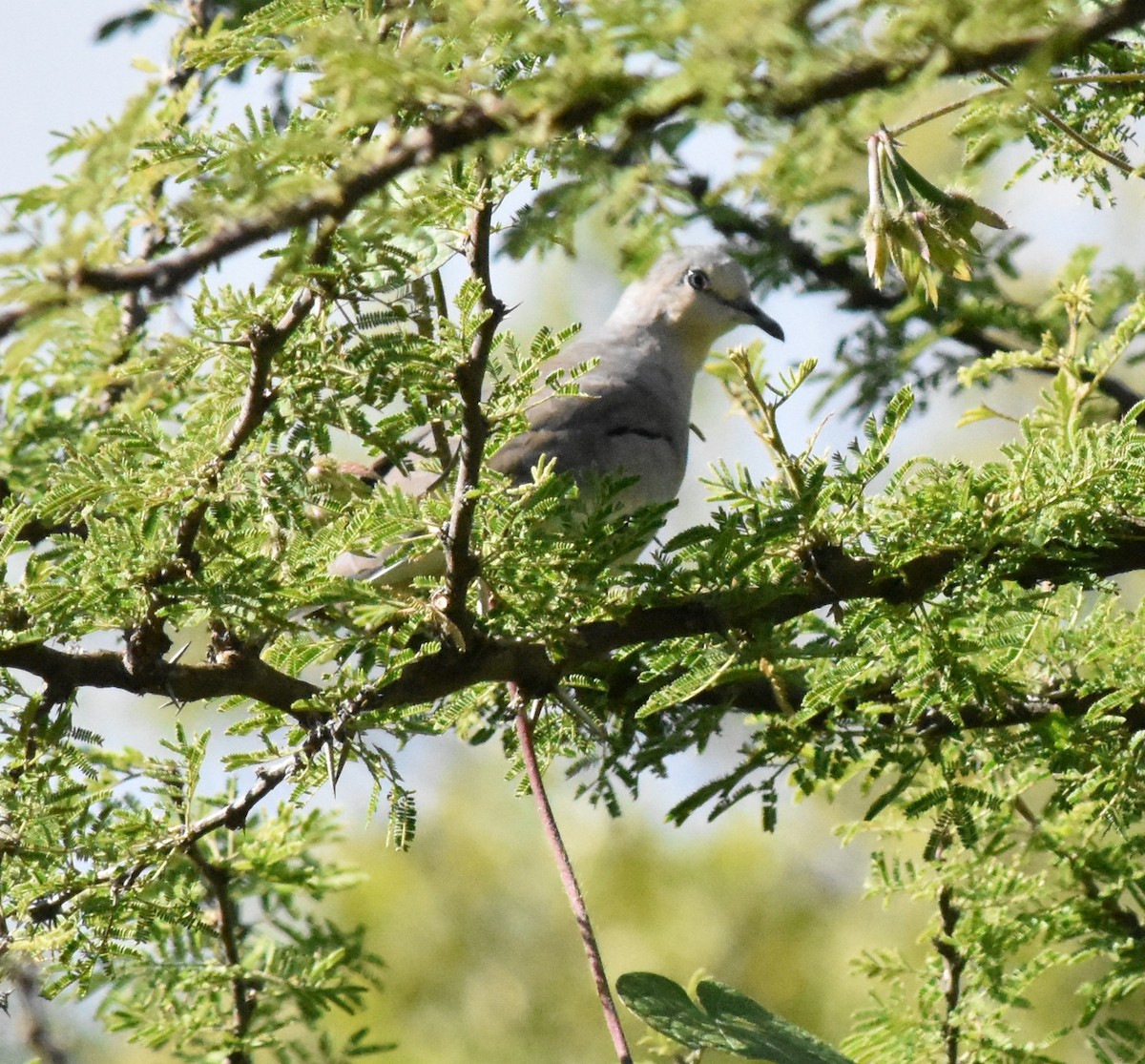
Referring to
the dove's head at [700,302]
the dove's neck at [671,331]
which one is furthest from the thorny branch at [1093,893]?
the dove's head at [700,302]

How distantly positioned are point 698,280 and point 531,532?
9.27 ft

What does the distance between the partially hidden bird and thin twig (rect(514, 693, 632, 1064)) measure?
34cm

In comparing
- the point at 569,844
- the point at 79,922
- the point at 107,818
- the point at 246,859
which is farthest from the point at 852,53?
the point at 569,844

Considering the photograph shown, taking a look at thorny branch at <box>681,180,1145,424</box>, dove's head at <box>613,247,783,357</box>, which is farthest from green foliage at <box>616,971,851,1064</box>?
dove's head at <box>613,247,783,357</box>

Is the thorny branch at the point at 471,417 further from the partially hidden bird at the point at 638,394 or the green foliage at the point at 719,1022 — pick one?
the green foliage at the point at 719,1022

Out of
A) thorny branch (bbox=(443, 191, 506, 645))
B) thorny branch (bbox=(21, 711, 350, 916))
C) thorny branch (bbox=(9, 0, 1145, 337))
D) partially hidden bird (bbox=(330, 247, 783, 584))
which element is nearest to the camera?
thorny branch (bbox=(9, 0, 1145, 337))

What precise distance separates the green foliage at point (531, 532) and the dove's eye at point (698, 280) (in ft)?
6.66

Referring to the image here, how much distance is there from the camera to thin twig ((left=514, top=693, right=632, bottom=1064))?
170 centimetres

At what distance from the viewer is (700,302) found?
14.2ft

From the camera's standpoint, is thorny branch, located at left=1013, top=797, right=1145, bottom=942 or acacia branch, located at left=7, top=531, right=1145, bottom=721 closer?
acacia branch, located at left=7, top=531, right=1145, bottom=721

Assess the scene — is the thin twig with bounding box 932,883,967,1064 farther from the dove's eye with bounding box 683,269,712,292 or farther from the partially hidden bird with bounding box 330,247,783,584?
the dove's eye with bounding box 683,269,712,292

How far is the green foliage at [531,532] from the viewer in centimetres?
94

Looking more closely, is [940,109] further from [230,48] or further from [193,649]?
[193,649]

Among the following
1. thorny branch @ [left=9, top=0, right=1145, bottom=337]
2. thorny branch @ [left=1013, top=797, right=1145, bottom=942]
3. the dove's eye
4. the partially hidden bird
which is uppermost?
the dove's eye
